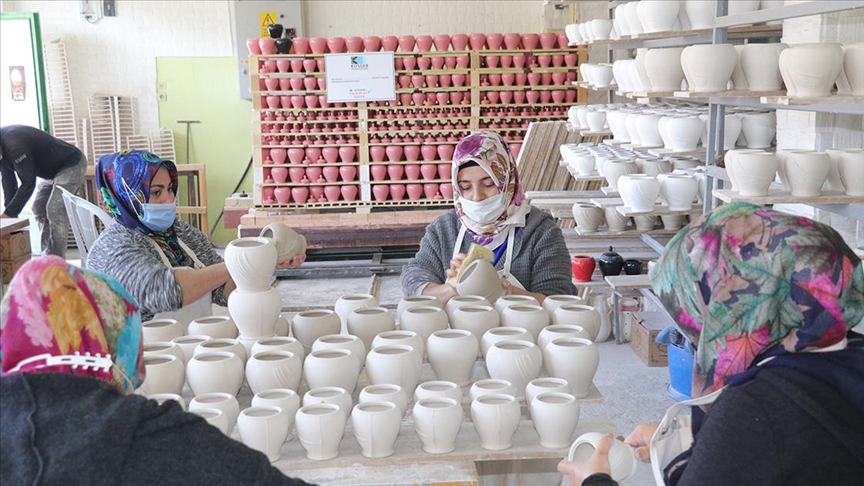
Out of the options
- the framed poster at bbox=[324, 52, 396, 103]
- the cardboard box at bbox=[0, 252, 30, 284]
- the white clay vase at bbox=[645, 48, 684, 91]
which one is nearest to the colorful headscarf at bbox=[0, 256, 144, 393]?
the white clay vase at bbox=[645, 48, 684, 91]

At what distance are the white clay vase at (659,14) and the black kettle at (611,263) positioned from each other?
4.03 feet

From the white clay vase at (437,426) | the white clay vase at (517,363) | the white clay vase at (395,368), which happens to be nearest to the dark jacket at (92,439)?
the white clay vase at (437,426)

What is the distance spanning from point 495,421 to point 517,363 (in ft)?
0.94

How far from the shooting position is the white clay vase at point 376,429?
189cm

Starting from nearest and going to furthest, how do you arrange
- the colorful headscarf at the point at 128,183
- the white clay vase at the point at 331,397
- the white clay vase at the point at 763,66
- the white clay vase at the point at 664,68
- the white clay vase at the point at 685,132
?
the white clay vase at the point at 331,397 < the colorful headscarf at the point at 128,183 < the white clay vase at the point at 763,66 < the white clay vase at the point at 664,68 < the white clay vase at the point at 685,132

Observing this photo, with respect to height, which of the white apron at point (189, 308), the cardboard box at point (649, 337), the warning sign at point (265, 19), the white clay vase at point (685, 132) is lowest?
the cardboard box at point (649, 337)

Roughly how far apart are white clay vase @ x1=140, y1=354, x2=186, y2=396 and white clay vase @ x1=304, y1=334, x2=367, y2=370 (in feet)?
1.08

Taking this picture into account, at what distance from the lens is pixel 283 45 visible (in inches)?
283

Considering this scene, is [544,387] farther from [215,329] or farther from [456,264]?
[215,329]

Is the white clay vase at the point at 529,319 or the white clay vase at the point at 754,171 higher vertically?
the white clay vase at the point at 754,171

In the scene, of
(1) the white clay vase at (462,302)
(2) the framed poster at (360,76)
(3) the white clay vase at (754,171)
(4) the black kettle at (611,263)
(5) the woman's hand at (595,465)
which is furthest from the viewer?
(2) the framed poster at (360,76)

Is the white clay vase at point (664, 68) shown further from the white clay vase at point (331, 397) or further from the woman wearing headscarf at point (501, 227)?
the white clay vase at point (331, 397)

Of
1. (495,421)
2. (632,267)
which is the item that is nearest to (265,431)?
(495,421)

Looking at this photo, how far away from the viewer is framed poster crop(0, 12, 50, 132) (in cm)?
812
